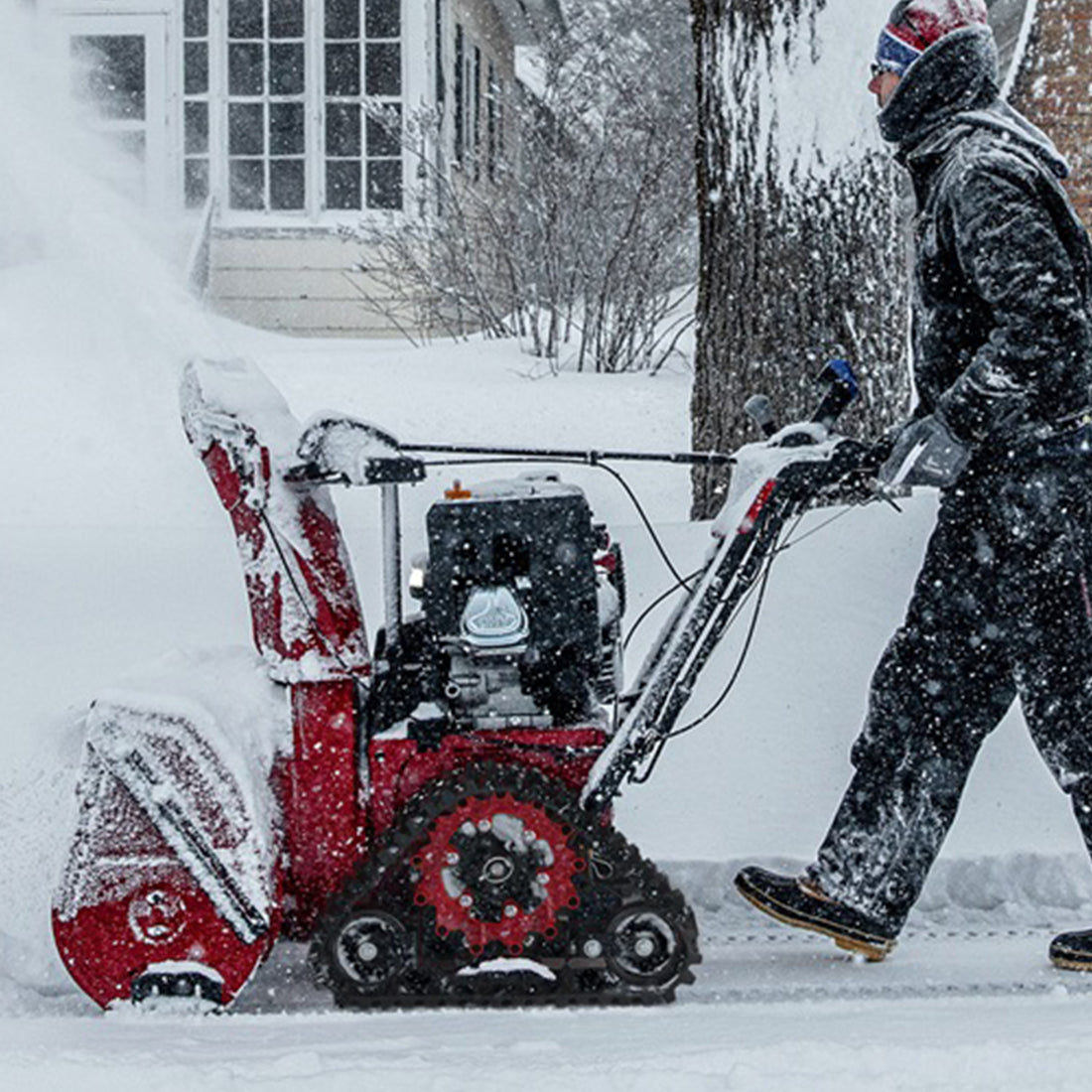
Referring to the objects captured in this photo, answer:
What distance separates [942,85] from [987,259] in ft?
1.35

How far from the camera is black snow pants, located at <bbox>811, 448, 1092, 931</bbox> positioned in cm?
345

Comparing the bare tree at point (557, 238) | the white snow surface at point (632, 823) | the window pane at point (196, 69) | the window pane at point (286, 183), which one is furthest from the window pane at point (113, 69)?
the white snow surface at point (632, 823)

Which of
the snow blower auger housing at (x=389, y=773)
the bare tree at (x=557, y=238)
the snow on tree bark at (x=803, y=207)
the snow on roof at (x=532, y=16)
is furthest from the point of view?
the snow on roof at (x=532, y=16)

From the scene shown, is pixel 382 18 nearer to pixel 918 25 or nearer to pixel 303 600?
pixel 918 25

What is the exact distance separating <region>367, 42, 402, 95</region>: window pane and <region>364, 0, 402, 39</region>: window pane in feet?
0.34

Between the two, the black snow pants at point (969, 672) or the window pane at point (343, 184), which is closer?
the black snow pants at point (969, 672)

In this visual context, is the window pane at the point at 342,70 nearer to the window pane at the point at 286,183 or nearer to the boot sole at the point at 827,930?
the window pane at the point at 286,183

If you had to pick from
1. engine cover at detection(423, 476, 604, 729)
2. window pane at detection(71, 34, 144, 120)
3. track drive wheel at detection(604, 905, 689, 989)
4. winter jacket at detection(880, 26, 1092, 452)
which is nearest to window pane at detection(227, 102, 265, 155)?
window pane at detection(71, 34, 144, 120)

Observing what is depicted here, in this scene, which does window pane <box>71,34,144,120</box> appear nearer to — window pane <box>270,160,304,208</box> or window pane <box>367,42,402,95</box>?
window pane <box>270,160,304,208</box>

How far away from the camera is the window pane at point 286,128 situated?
14.4m

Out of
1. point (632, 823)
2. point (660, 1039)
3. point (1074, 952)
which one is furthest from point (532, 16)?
point (660, 1039)

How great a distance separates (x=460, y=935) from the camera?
3342mm

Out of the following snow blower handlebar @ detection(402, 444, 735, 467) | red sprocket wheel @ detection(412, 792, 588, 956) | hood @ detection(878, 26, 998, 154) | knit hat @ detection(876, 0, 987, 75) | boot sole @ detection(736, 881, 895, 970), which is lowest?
boot sole @ detection(736, 881, 895, 970)

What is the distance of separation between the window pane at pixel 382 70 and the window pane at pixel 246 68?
91cm
